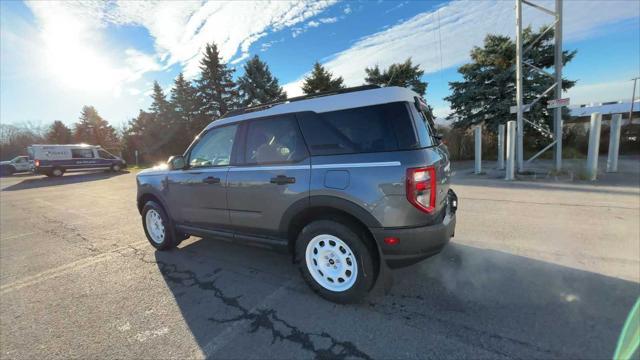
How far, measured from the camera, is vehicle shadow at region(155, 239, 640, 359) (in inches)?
83.8

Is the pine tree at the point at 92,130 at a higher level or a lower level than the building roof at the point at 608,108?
higher

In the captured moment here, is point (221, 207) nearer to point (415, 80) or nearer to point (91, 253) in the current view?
point (91, 253)

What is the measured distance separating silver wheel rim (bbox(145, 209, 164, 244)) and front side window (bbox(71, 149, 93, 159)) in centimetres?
2142

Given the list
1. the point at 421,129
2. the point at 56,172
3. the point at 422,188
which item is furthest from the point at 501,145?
the point at 56,172

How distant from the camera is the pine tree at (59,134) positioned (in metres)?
40.4

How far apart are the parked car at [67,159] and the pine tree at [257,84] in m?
14.1

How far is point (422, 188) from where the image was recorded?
7.88 feet

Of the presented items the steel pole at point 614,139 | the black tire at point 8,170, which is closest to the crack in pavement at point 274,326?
the steel pole at point 614,139

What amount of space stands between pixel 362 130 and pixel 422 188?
750 mm

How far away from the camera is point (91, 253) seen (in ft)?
15.0

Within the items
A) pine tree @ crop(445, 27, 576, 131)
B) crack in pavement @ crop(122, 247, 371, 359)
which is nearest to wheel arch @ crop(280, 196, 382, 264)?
crack in pavement @ crop(122, 247, 371, 359)

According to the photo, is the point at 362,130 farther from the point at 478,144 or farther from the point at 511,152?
the point at 478,144

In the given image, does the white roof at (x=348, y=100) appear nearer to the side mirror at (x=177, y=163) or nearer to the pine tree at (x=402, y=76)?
the side mirror at (x=177, y=163)

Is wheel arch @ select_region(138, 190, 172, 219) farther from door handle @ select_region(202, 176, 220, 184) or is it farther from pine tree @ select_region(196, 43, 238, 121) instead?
pine tree @ select_region(196, 43, 238, 121)
